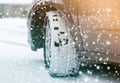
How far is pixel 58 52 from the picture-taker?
16.2ft

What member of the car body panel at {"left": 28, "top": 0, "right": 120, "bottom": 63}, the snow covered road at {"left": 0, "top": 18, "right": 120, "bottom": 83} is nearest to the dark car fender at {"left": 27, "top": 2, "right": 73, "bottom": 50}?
the snow covered road at {"left": 0, "top": 18, "right": 120, "bottom": 83}

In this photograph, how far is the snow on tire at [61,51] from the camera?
16.1 feet

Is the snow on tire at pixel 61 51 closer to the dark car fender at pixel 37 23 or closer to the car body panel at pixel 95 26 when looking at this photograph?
the car body panel at pixel 95 26

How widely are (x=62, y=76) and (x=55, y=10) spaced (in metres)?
0.83

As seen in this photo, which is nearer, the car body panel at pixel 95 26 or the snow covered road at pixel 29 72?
the car body panel at pixel 95 26

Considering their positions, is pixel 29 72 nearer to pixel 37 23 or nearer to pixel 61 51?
pixel 37 23

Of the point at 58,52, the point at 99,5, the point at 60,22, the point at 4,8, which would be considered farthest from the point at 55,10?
the point at 4,8

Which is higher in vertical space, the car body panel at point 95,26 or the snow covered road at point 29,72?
the car body panel at point 95,26

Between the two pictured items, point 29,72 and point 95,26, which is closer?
point 95,26

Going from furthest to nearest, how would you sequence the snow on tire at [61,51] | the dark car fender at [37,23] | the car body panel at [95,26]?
the dark car fender at [37,23] → the snow on tire at [61,51] → the car body panel at [95,26]

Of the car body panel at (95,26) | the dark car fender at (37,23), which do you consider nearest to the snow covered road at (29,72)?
the dark car fender at (37,23)

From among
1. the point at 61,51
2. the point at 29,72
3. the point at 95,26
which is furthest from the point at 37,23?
the point at 95,26

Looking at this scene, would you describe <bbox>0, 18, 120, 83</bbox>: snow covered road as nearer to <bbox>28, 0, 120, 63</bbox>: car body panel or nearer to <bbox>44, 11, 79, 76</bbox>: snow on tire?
<bbox>44, 11, 79, 76</bbox>: snow on tire

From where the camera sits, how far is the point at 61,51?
4.91 m
